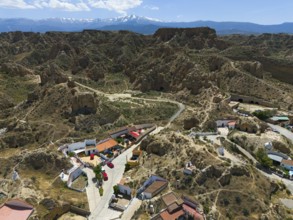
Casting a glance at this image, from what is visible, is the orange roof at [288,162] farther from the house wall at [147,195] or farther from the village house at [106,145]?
the village house at [106,145]

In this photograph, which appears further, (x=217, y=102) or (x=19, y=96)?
(x=19, y=96)

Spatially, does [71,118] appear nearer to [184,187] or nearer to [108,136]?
[108,136]

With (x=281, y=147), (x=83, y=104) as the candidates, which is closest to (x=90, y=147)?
(x=83, y=104)

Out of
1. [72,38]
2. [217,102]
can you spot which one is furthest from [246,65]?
[72,38]

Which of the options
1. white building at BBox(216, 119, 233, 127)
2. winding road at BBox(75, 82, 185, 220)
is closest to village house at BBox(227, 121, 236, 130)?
white building at BBox(216, 119, 233, 127)

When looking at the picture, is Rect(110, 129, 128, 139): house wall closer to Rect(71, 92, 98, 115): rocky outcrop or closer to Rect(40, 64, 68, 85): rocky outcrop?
Rect(71, 92, 98, 115): rocky outcrop

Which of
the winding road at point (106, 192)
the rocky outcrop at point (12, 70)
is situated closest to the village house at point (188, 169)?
the winding road at point (106, 192)
